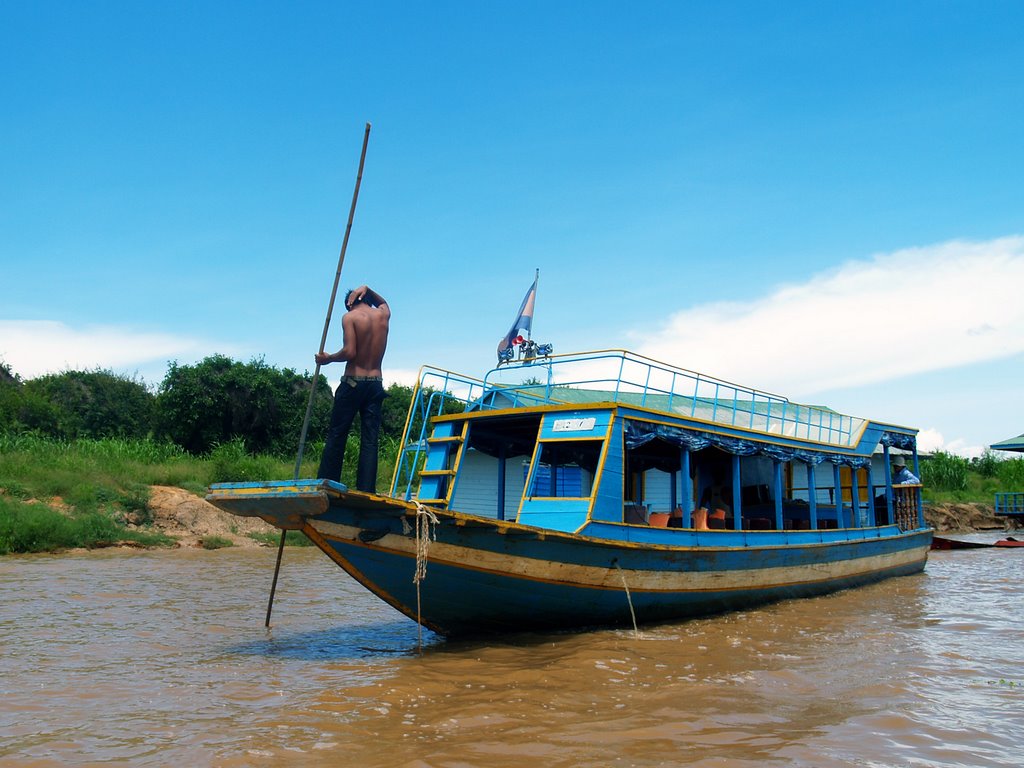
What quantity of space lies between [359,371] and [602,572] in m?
3.50

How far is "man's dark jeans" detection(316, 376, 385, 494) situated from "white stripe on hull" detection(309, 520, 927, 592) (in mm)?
562

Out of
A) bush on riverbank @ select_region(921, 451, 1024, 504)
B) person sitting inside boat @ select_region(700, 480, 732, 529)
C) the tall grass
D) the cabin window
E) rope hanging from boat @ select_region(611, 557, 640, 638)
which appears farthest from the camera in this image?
bush on riverbank @ select_region(921, 451, 1024, 504)

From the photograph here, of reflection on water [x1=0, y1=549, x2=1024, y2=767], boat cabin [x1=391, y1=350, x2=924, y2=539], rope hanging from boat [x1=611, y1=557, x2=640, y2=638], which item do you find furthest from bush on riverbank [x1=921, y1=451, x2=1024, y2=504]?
rope hanging from boat [x1=611, y1=557, x2=640, y2=638]

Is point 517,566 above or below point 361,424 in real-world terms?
below

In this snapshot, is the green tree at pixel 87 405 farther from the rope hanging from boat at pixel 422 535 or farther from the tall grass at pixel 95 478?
the rope hanging from boat at pixel 422 535

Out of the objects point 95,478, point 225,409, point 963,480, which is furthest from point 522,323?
point 963,480

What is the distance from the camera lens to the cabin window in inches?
431

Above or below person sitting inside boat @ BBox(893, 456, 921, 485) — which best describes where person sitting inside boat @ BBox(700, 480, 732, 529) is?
below

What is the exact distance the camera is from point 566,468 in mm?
12875

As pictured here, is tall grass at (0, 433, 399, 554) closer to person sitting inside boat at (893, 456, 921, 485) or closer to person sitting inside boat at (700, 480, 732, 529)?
person sitting inside boat at (700, 480, 732, 529)

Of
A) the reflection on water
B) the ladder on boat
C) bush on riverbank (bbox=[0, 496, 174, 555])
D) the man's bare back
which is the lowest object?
the reflection on water

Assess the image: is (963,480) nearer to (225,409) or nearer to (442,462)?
(225,409)

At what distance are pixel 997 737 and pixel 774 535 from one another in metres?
6.16

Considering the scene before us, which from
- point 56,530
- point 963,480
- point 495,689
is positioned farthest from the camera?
point 963,480
